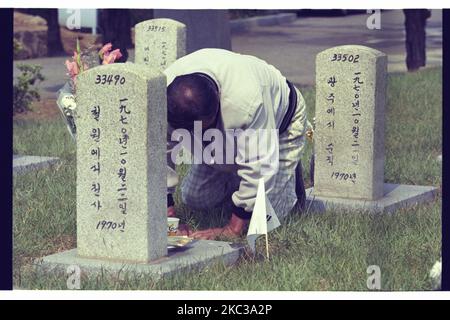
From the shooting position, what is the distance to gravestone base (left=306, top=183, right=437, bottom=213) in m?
8.73

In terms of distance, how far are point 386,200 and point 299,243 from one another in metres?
1.43

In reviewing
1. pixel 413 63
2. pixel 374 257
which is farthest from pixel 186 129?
pixel 413 63

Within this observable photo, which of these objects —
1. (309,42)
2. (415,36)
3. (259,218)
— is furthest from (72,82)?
(309,42)

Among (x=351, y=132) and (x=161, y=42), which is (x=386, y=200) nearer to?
(x=351, y=132)

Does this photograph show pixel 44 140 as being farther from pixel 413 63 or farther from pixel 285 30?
pixel 285 30

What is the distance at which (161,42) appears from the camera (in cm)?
1064

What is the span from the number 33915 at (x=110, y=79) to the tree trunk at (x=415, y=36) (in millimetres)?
9979

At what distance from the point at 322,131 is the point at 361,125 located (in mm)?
317

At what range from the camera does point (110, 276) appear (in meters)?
6.86

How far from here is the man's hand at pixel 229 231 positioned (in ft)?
25.4

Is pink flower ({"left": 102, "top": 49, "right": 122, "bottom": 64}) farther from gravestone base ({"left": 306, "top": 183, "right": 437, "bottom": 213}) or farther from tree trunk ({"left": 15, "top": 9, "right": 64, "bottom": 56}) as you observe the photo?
tree trunk ({"left": 15, "top": 9, "right": 64, "bottom": 56})

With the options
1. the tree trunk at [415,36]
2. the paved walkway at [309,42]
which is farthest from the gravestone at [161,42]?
the tree trunk at [415,36]

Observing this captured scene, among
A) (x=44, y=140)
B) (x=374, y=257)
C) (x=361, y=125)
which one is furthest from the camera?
(x=44, y=140)

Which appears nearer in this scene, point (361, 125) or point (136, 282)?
point (136, 282)
